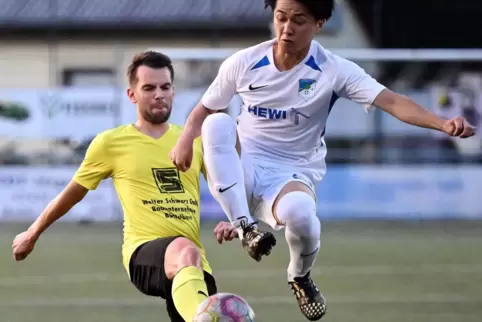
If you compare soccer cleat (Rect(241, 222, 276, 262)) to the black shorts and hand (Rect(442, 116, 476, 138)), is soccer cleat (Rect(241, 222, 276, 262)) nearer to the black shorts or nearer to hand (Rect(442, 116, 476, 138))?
the black shorts

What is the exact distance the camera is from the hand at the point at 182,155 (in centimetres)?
577

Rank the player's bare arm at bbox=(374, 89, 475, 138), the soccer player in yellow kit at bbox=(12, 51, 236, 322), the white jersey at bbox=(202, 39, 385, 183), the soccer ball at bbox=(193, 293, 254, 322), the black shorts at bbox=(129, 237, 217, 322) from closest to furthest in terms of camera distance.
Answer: the soccer ball at bbox=(193, 293, 254, 322), the player's bare arm at bbox=(374, 89, 475, 138), the black shorts at bbox=(129, 237, 217, 322), the soccer player in yellow kit at bbox=(12, 51, 236, 322), the white jersey at bbox=(202, 39, 385, 183)

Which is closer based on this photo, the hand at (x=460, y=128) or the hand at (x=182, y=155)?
the hand at (x=460, y=128)

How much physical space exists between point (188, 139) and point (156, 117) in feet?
1.04

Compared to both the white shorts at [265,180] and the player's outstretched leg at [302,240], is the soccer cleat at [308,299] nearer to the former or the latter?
the player's outstretched leg at [302,240]

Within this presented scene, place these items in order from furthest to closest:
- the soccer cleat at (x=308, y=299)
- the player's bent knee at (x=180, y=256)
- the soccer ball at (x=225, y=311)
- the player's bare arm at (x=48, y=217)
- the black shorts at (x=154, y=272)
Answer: the soccer cleat at (x=308, y=299) < the player's bare arm at (x=48, y=217) < the black shorts at (x=154, y=272) < the player's bent knee at (x=180, y=256) < the soccer ball at (x=225, y=311)

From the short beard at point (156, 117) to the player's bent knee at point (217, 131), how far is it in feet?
0.70

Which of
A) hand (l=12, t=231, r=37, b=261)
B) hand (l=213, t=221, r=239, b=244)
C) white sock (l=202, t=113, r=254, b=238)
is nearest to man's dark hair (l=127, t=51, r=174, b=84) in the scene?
white sock (l=202, t=113, r=254, b=238)

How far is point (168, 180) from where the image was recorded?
20.2 feet

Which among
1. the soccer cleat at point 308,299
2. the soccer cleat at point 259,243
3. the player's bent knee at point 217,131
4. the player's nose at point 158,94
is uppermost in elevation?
the player's nose at point 158,94

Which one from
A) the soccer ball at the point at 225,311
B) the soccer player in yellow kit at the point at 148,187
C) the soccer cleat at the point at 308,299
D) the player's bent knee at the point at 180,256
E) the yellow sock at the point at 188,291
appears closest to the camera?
the soccer ball at the point at 225,311

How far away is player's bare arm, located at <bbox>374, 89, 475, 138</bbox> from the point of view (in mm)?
5289

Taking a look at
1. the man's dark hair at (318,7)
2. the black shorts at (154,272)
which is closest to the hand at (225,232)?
the black shorts at (154,272)

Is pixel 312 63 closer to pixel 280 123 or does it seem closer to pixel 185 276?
pixel 280 123
